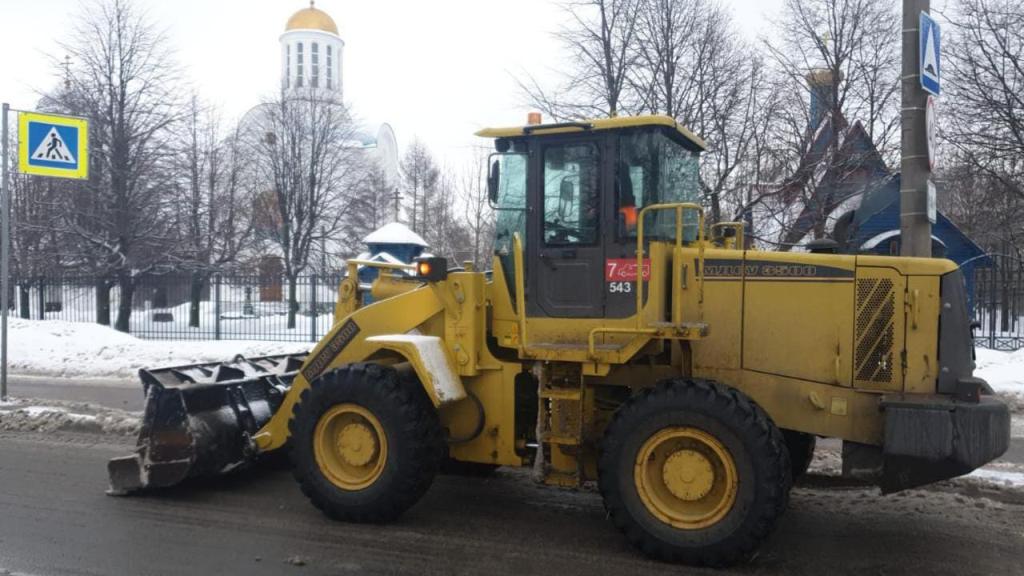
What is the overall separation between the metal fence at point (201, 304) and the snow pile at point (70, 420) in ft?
30.7

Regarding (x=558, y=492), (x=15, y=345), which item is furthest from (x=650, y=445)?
(x=15, y=345)

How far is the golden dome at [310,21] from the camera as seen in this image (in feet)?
207

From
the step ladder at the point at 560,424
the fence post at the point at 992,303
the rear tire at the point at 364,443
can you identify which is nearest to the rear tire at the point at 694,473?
the step ladder at the point at 560,424

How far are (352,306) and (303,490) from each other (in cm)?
153

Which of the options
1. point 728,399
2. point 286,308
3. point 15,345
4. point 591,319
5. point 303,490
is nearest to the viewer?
point 728,399

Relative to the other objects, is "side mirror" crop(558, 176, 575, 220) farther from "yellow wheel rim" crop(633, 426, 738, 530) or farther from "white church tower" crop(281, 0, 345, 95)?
"white church tower" crop(281, 0, 345, 95)

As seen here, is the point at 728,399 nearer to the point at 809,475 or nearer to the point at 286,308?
the point at 809,475

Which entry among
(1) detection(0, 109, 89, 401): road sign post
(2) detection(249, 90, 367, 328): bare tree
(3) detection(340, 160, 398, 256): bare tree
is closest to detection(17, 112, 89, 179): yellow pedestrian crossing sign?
(1) detection(0, 109, 89, 401): road sign post

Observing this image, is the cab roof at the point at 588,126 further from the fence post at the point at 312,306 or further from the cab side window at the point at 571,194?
the fence post at the point at 312,306

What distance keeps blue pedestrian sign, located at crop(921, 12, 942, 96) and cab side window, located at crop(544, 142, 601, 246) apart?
13.9 ft

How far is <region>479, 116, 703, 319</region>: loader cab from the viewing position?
16.9ft

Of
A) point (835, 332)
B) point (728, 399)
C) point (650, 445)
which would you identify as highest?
point (835, 332)

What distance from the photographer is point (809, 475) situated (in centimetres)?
649

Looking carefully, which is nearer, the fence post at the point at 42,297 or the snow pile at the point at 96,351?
the snow pile at the point at 96,351
